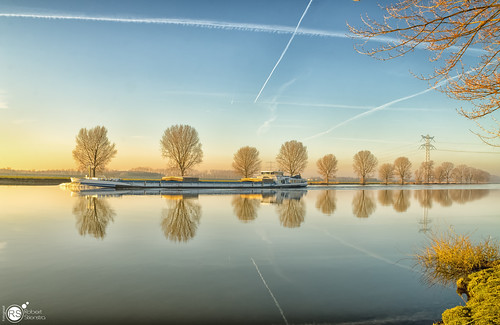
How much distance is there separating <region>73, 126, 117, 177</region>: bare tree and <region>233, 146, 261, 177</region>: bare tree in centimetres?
3334

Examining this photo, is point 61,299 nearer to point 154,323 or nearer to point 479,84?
point 154,323

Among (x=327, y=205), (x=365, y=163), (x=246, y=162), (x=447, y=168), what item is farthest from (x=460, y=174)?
(x=327, y=205)

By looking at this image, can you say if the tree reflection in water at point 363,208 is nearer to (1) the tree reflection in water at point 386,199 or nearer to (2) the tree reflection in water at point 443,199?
(1) the tree reflection in water at point 386,199

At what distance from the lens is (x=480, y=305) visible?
5.14 meters

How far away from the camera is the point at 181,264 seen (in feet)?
28.1

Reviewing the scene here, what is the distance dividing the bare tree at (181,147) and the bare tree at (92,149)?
1302 centimetres

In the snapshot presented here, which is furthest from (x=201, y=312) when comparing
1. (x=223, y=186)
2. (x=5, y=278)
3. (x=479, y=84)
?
(x=223, y=186)

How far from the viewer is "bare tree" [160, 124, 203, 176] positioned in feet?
229

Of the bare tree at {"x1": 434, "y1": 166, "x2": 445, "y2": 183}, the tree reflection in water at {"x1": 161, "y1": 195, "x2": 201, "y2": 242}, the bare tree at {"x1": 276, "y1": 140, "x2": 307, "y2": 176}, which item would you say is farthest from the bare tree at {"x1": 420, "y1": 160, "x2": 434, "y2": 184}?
the tree reflection in water at {"x1": 161, "y1": 195, "x2": 201, "y2": 242}

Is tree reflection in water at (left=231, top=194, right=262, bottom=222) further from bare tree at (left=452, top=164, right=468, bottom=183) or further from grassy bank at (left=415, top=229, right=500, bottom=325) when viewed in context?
bare tree at (left=452, top=164, right=468, bottom=183)

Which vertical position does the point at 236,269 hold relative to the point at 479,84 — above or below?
below

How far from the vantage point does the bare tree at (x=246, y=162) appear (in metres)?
85.2

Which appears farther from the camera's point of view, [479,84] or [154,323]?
[479,84]

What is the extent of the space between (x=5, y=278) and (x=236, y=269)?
556 cm
